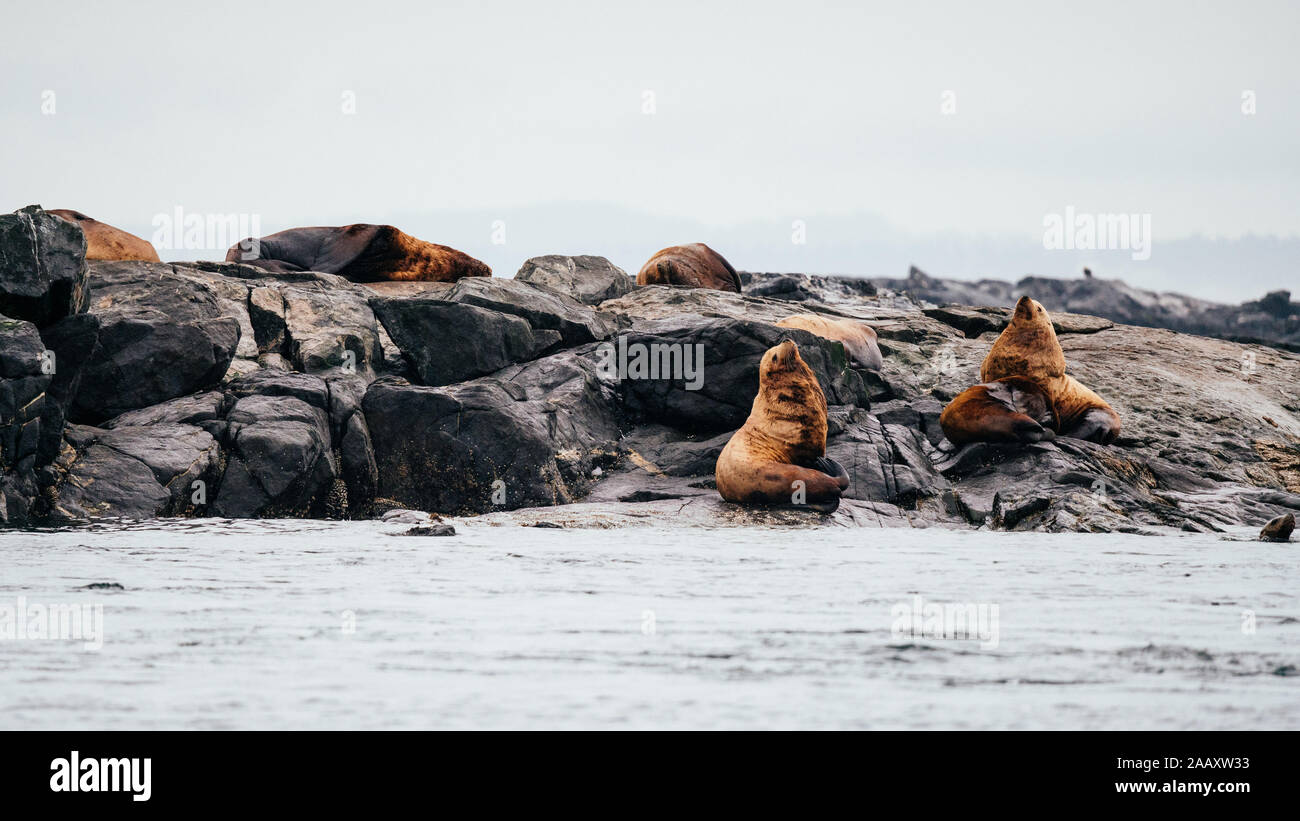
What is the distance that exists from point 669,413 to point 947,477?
3244 mm

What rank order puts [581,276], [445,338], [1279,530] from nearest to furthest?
[1279,530], [445,338], [581,276]

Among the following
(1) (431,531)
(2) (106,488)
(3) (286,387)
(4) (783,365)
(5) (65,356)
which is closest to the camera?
(1) (431,531)

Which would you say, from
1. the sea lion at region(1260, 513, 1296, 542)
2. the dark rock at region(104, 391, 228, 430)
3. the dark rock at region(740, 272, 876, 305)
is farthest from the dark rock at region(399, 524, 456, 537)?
the dark rock at region(740, 272, 876, 305)

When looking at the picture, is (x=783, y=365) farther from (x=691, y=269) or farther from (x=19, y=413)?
(x=691, y=269)

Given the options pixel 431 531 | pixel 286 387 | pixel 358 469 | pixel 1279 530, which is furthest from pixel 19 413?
pixel 1279 530

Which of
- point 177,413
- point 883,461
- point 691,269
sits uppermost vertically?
point 691,269

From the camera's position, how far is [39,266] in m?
9.28

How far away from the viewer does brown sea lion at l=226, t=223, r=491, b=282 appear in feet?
56.7

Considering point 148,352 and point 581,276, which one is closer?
point 148,352

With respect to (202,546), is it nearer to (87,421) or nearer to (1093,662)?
(87,421)

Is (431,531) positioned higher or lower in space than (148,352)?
lower

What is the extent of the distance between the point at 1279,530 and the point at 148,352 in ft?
34.5

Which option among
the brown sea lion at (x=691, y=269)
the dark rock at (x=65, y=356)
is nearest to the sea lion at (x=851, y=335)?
the brown sea lion at (x=691, y=269)

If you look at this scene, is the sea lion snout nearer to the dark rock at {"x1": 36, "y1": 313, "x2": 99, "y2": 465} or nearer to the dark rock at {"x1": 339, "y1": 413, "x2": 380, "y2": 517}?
the dark rock at {"x1": 339, "y1": 413, "x2": 380, "y2": 517}
